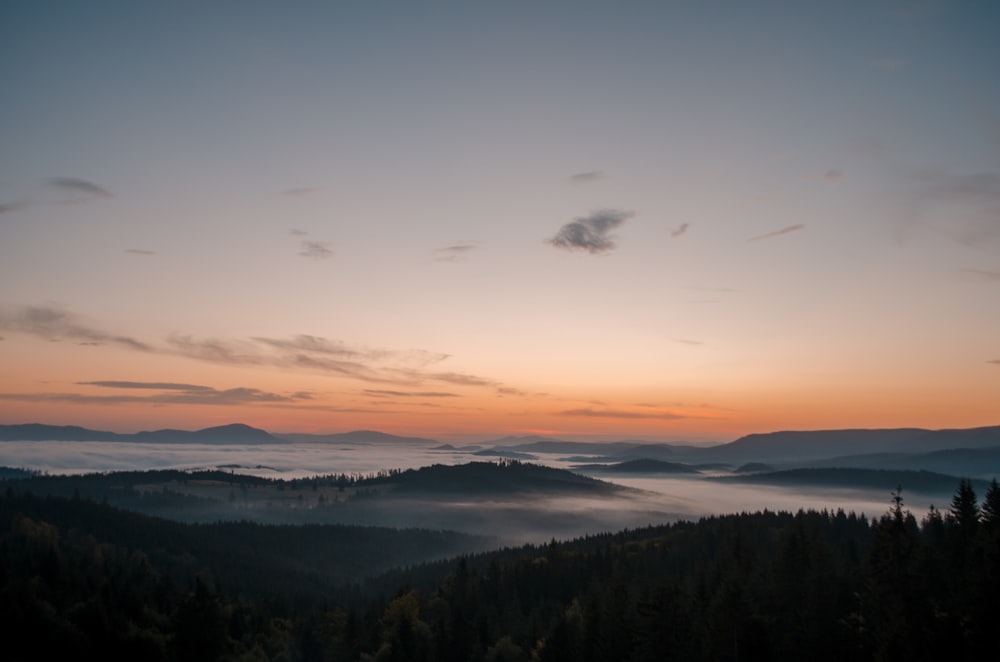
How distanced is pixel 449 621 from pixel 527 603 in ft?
145

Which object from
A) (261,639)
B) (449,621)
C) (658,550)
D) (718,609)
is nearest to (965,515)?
(718,609)

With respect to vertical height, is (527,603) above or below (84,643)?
below

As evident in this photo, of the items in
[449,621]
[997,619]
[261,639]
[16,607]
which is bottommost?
[261,639]

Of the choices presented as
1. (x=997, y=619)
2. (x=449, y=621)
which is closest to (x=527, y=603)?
(x=449, y=621)

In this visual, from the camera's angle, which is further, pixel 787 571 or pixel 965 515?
pixel 965 515

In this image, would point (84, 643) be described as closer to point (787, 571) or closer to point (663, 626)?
point (663, 626)

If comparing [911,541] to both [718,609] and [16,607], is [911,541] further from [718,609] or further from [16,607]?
[16,607]

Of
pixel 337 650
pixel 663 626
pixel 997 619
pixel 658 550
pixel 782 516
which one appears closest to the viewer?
pixel 997 619

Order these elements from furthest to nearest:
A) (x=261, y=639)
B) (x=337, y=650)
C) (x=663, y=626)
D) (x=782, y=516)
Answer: (x=782, y=516) → (x=261, y=639) → (x=337, y=650) → (x=663, y=626)

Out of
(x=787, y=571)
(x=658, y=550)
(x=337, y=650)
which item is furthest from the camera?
(x=658, y=550)

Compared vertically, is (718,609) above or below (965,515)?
below

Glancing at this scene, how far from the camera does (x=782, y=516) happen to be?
647 ft

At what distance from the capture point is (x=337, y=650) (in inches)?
4338

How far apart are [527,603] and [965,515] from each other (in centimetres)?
8789
